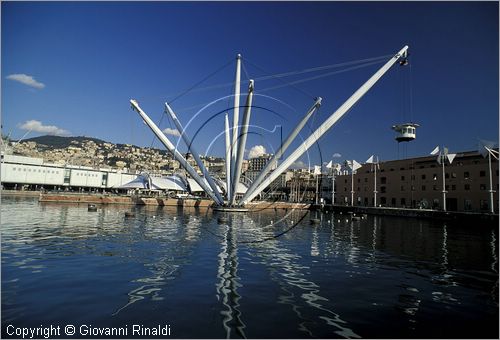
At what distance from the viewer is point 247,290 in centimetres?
1307

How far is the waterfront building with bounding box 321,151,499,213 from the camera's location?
221 feet

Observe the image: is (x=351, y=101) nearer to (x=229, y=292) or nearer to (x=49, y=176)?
(x=229, y=292)

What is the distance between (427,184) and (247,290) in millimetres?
77620

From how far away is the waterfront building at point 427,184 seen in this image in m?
67.3

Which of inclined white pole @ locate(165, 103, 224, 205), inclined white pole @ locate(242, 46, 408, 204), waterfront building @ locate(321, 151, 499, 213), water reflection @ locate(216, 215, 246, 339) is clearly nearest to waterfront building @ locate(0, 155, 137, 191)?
inclined white pole @ locate(165, 103, 224, 205)

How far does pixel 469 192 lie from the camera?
228 ft

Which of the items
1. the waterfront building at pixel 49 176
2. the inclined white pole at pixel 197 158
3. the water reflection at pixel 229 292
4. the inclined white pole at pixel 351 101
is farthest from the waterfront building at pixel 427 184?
the waterfront building at pixel 49 176

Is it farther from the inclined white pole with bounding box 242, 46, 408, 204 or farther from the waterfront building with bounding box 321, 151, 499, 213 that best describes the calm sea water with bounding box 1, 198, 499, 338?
the waterfront building with bounding box 321, 151, 499, 213

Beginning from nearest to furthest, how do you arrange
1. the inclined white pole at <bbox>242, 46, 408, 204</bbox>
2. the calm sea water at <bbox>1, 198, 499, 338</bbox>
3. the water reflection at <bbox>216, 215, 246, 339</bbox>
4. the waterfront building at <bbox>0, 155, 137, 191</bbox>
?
the water reflection at <bbox>216, 215, 246, 339</bbox>
the calm sea water at <bbox>1, 198, 499, 338</bbox>
the inclined white pole at <bbox>242, 46, 408, 204</bbox>
the waterfront building at <bbox>0, 155, 137, 191</bbox>

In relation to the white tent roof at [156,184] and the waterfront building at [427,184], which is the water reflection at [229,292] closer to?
the waterfront building at [427,184]

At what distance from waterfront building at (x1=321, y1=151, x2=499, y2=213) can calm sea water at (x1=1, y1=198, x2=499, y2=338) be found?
175 ft

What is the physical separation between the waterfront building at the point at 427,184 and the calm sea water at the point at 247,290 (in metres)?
53.3

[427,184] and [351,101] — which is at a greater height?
[351,101]

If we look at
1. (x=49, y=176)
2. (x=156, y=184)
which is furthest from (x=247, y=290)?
(x=49, y=176)
